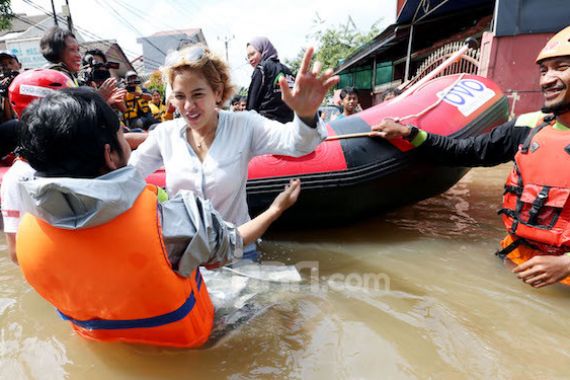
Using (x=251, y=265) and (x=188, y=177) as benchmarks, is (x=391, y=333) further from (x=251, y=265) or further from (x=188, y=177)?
(x=188, y=177)

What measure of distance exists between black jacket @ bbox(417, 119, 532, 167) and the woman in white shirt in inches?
53.2

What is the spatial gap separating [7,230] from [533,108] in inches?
310

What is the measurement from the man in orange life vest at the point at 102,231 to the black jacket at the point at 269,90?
215cm

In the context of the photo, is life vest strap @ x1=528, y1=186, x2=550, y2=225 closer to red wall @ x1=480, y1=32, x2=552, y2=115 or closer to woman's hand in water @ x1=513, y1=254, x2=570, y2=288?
woman's hand in water @ x1=513, y1=254, x2=570, y2=288

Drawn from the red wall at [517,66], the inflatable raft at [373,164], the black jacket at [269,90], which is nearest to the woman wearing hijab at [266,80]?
the black jacket at [269,90]

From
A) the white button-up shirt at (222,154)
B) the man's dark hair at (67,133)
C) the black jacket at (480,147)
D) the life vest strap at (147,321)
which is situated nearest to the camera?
the man's dark hair at (67,133)

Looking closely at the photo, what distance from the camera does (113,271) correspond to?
110 cm

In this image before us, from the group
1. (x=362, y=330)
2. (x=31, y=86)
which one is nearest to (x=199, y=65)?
(x=31, y=86)

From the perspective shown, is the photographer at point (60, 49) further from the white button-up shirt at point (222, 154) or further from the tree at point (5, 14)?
the tree at point (5, 14)

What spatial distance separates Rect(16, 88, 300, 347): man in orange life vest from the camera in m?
0.99

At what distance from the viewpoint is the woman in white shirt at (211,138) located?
1576mm

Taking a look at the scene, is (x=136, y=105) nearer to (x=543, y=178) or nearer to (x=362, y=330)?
(x=362, y=330)

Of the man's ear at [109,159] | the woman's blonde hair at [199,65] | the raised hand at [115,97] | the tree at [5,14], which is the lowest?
the man's ear at [109,159]

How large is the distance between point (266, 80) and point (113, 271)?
243 cm
